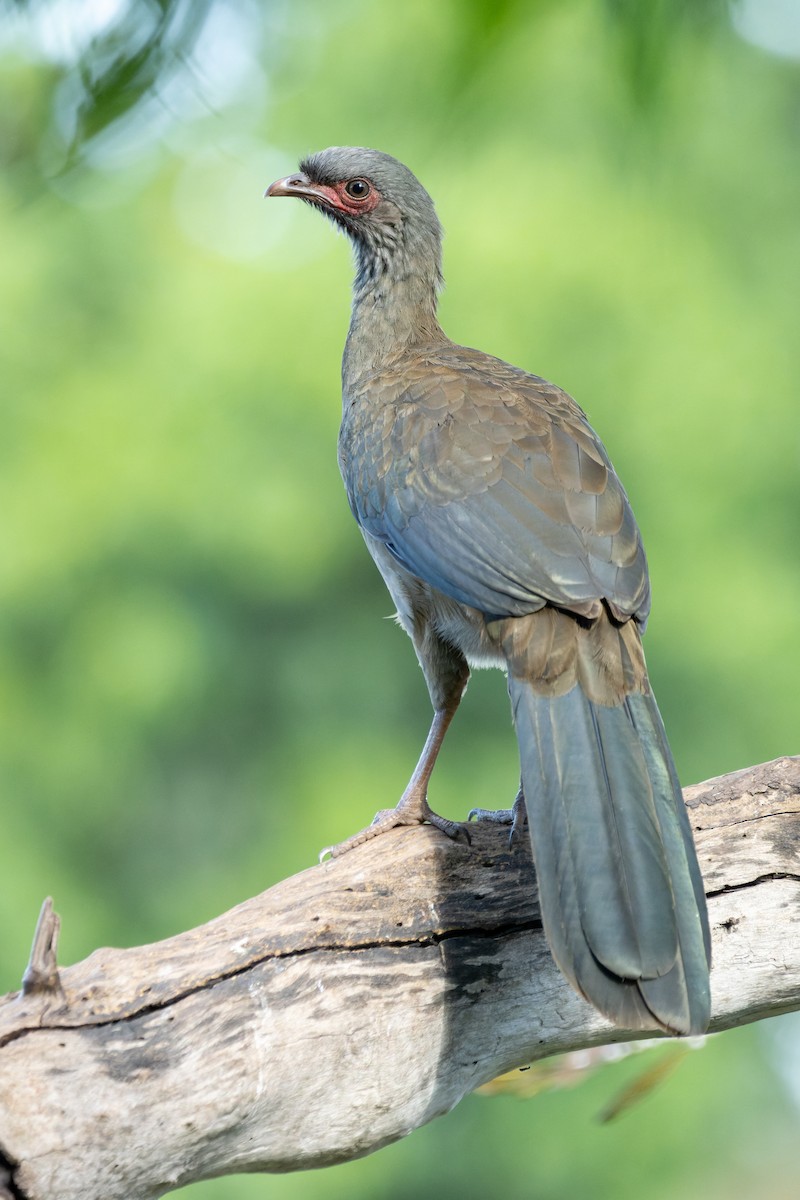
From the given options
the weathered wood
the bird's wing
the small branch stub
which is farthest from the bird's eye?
the small branch stub

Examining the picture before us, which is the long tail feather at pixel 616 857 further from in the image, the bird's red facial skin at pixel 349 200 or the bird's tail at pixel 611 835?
the bird's red facial skin at pixel 349 200

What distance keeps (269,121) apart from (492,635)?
13.3 ft

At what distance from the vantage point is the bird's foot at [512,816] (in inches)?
126

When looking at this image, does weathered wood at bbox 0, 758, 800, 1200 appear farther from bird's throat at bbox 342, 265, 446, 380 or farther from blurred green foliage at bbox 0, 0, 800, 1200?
blurred green foliage at bbox 0, 0, 800, 1200

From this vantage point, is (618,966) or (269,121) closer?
(618,966)

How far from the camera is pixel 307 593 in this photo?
9.73m

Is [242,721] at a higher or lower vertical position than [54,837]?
higher

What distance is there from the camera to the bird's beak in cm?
424

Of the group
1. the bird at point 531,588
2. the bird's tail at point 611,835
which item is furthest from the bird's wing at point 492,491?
the bird's tail at point 611,835

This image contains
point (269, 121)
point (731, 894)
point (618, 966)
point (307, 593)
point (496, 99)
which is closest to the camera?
point (496, 99)

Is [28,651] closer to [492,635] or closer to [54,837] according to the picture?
[54,837]

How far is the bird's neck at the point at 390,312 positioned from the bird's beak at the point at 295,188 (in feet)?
0.83

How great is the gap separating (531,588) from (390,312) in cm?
157

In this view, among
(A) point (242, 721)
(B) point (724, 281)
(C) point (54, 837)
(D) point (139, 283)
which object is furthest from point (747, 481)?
(C) point (54, 837)
